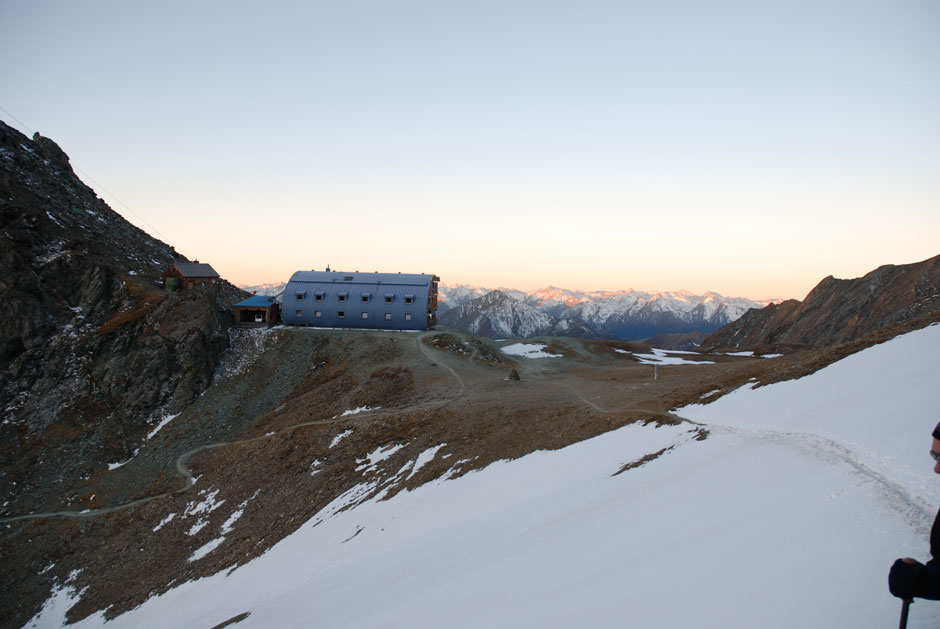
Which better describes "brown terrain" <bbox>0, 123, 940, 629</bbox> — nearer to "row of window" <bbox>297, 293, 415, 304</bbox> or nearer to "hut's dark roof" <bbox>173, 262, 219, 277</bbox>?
"hut's dark roof" <bbox>173, 262, 219, 277</bbox>

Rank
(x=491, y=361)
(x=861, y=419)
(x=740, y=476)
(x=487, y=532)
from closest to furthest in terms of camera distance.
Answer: (x=740, y=476) → (x=861, y=419) → (x=487, y=532) → (x=491, y=361)

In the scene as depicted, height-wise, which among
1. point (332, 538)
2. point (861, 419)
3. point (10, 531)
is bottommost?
point (10, 531)

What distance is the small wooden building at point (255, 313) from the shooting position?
72.7 m

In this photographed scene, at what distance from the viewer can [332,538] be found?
26734mm

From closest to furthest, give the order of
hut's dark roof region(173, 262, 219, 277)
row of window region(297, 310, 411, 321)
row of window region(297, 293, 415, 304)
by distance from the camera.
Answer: row of window region(297, 310, 411, 321)
row of window region(297, 293, 415, 304)
hut's dark roof region(173, 262, 219, 277)

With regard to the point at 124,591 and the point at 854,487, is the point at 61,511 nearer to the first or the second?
the point at 124,591

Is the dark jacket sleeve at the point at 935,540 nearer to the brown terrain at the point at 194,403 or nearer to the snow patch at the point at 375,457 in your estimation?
the brown terrain at the point at 194,403

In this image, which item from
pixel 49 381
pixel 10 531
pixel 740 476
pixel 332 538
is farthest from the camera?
pixel 49 381

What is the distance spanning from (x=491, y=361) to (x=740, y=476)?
165 feet

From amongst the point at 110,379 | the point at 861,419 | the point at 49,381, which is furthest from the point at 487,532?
the point at 49,381

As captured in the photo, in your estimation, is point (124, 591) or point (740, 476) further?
point (124, 591)

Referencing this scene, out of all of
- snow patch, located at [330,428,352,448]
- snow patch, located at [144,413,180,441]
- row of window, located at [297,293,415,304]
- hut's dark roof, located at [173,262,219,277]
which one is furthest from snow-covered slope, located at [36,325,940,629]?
hut's dark roof, located at [173,262,219,277]

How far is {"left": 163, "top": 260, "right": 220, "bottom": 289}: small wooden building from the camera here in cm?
7494

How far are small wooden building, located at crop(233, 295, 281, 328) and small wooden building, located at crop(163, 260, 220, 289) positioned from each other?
348 inches
